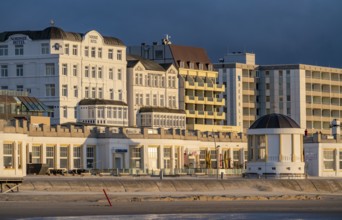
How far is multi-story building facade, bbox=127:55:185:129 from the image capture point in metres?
158

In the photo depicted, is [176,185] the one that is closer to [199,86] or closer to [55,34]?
[55,34]

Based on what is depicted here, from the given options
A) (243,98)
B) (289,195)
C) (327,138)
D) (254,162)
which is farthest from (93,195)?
(243,98)

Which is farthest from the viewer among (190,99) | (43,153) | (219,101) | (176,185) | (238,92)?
(238,92)

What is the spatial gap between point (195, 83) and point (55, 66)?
29.9m

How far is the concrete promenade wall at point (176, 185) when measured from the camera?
8912 cm


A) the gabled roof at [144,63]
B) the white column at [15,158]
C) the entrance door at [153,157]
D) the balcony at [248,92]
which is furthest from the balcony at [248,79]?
the white column at [15,158]

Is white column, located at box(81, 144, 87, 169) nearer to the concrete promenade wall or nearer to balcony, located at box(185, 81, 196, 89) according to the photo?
the concrete promenade wall

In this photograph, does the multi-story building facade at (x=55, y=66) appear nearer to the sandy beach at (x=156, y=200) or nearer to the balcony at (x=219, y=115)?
the balcony at (x=219, y=115)

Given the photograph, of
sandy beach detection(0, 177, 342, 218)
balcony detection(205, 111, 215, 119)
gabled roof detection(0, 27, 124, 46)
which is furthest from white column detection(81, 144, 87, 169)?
balcony detection(205, 111, 215, 119)

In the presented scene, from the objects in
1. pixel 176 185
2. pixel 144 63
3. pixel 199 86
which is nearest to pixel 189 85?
pixel 199 86

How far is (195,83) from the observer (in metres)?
173

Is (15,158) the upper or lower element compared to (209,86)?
lower

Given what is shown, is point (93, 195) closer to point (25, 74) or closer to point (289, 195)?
point (289, 195)

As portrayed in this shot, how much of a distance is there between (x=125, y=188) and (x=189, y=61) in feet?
272
